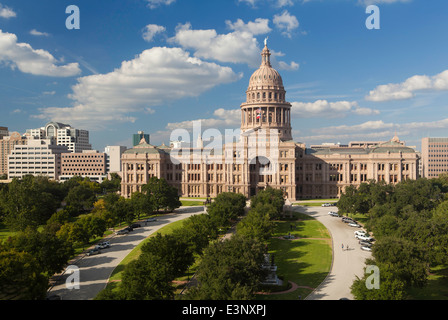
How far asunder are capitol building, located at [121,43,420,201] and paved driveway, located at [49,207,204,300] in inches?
1640

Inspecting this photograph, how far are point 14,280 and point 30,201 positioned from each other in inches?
2021

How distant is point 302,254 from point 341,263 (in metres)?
7.55

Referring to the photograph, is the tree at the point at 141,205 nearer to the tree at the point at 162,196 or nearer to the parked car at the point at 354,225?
the tree at the point at 162,196

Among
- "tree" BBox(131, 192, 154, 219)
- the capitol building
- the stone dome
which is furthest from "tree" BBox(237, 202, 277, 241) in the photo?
the stone dome

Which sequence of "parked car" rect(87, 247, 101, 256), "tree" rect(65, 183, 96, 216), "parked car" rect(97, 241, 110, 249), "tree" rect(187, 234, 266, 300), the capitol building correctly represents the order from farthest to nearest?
the capitol building
"tree" rect(65, 183, 96, 216)
"parked car" rect(97, 241, 110, 249)
"parked car" rect(87, 247, 101, 256)
"tree" rect(187, 234, 266, 300)

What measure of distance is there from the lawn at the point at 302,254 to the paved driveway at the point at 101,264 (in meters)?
23.2

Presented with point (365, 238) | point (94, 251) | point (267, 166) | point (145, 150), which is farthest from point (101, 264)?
point (145, 150)

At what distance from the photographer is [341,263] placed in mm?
56281

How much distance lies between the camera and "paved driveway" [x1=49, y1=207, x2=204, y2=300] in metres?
47.9

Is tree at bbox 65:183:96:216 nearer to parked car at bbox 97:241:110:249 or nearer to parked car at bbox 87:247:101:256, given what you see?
parked car at bbox 97:241:110:249

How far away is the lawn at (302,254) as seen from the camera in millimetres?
48994
